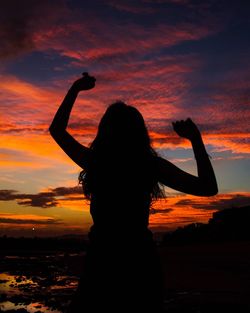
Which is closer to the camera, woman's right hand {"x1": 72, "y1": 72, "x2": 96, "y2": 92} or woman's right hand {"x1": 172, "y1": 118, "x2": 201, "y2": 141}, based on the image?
woman's right hand {"x1": 172, "y1": 118, "x2": 201, "y2": 141}

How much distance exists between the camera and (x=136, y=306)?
2.58m

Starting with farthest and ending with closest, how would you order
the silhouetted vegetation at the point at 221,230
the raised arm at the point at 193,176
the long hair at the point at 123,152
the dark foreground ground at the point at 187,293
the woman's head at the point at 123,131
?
the silhouetted vegetation at the point at 221,230 → the dark foreground ground at the point at 187,293 → the woman's head at the point at 123,131 → the long hair at the point at 123,152 → the raised arm at the point at 193,176

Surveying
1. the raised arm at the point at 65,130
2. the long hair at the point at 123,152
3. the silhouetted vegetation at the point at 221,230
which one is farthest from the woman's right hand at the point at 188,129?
the silhouetted vegetation at the point at 221,230

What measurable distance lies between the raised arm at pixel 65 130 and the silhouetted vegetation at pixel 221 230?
35.2 meters

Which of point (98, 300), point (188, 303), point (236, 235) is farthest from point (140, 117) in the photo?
point (236, 235)

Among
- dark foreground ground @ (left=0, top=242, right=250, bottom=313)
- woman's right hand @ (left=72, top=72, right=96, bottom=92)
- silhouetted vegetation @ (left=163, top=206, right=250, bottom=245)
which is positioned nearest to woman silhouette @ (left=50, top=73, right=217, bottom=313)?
woman's right hand @ (left=72, top=72, right=96, bottom=92)

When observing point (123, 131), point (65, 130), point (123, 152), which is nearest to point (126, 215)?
point (123, 152)

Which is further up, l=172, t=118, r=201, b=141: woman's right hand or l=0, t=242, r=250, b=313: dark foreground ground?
l=172, t=118, r=201, b=141: woman's right hand

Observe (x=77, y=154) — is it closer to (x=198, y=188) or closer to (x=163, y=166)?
(x=163, y=166)

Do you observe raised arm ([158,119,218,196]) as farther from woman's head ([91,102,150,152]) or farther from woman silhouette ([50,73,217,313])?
woman's head ([91,102,150,152])

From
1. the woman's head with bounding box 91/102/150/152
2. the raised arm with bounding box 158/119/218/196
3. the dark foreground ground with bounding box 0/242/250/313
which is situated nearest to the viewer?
the raised arm with bounding box 158/119/218/196

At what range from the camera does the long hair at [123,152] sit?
111 inches

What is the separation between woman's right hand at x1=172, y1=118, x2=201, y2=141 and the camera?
2658mm

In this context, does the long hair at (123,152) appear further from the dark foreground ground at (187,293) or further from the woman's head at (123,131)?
the dark foreground ground at (187,293)
